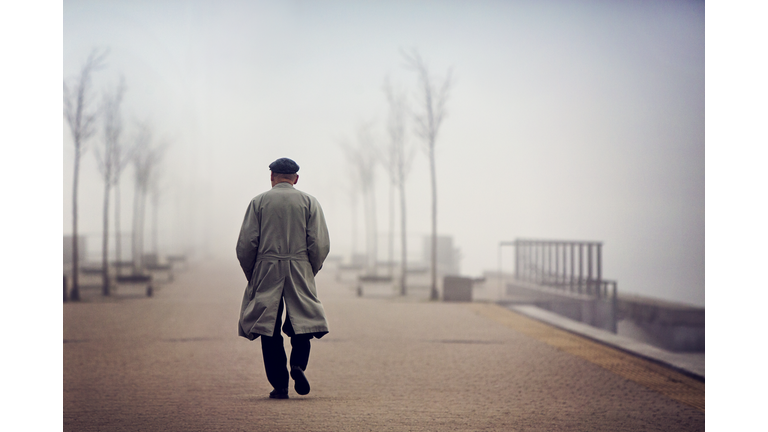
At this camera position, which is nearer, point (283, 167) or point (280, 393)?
point (283, 167)

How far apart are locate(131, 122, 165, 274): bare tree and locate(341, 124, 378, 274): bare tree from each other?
14.9ft

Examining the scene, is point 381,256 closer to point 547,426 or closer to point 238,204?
point 238,204

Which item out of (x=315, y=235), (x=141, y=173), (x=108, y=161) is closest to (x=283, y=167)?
(x=315, y=235)

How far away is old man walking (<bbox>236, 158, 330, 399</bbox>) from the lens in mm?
4875

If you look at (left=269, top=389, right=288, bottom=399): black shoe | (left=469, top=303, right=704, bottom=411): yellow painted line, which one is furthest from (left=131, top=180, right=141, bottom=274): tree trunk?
(left=269, top=389, right=288, bottom=399): black shoe

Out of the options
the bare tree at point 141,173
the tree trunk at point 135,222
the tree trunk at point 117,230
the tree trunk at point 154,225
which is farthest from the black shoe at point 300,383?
the tree trunk at point 154,225


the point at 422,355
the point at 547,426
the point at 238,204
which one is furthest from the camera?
the point at 238,204

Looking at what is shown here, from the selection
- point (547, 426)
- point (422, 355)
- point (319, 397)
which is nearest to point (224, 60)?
point (422, 355)

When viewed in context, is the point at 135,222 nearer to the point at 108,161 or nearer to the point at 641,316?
the point at 108,161

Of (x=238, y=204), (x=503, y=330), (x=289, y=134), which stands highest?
(x=289, y=134)

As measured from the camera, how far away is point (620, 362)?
774 cm

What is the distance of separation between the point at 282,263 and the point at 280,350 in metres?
0.66

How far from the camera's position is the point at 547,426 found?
5.01 metres
